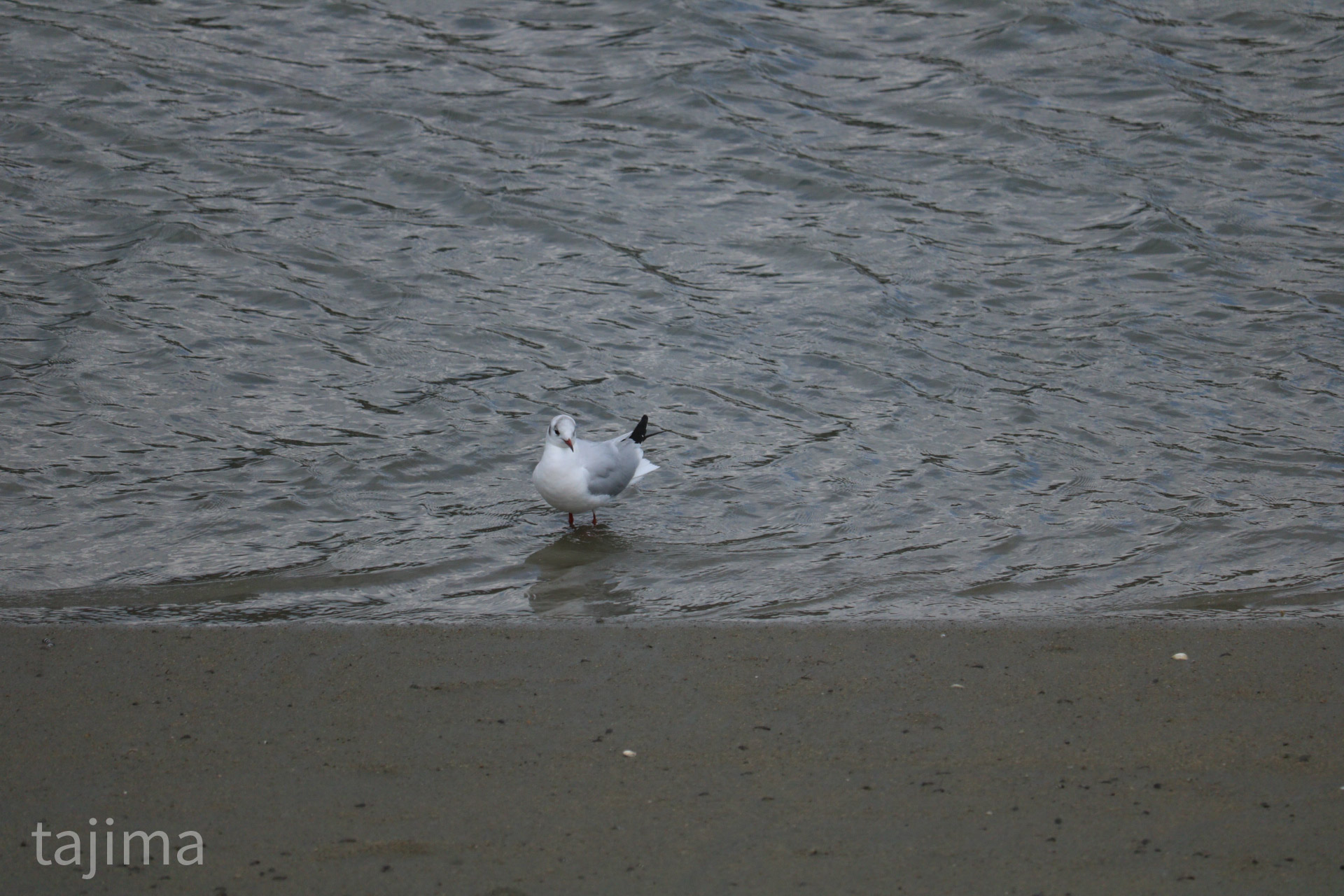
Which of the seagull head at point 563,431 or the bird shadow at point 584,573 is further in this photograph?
the seagull head at point 563,431

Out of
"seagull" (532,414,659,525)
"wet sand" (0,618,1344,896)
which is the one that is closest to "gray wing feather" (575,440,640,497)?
"seagull" (532,414,659,525)

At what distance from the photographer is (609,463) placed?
6.42m

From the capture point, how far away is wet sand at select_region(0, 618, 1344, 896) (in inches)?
139

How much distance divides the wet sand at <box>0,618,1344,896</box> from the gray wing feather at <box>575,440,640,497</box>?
1.35 meters

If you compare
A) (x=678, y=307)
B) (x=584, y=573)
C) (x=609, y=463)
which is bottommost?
(x=584, y=573)

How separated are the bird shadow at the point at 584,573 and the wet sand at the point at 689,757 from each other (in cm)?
42

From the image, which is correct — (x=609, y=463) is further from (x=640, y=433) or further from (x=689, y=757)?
(x=689, y=757)

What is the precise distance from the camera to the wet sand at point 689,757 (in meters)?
3.52

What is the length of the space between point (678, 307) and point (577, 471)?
281cm

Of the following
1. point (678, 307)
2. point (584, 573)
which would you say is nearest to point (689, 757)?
point (584, 573)

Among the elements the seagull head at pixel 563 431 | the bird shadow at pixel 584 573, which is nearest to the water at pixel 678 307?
the bird shadow at pixel 584 573

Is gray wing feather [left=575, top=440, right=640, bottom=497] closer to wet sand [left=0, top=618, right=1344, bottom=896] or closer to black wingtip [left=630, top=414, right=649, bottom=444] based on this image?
black wingtip [left=630, top=414, right=649, bottom=444]

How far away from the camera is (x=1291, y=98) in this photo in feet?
39.3

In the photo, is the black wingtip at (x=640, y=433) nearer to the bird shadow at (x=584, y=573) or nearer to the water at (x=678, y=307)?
the water at (x=678, y=307)
